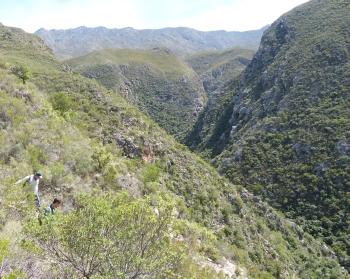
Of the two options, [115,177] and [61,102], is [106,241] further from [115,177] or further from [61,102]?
[61,102]

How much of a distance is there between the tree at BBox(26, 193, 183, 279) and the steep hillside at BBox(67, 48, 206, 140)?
101 m

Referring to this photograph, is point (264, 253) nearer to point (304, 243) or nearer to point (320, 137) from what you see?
point (304, 243)

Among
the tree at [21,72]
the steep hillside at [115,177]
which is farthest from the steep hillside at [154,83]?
the tree at [21,72]

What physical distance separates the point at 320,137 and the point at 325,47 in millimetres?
26107

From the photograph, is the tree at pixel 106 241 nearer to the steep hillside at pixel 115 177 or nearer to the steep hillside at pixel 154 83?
the steep hillside at pixel 115 177

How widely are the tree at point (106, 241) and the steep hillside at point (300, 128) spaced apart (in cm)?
4373

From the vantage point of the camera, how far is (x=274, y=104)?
8069cm

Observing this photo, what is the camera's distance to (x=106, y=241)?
766cm

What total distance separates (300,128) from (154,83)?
7186cm

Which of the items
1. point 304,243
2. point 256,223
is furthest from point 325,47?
point 256,223

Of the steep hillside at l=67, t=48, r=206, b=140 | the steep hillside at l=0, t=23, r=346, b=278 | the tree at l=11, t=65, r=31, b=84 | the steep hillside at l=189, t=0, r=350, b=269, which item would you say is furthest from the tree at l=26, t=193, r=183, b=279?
the steep hillside at l=67, t=48, r=206, b=140

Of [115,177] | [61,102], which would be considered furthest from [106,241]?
[61,102]

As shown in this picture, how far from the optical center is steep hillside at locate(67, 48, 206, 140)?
118438mm

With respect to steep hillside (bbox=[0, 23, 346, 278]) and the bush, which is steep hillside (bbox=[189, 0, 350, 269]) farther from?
the bush
